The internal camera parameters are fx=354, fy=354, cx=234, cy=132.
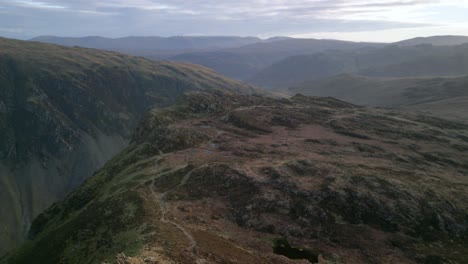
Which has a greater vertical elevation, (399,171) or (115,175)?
(399,171)

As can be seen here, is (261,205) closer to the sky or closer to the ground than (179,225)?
closer to the ground

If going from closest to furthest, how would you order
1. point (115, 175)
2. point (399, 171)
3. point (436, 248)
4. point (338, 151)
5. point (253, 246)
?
point (253, 246) < point (436, 248) < point (399, 171) < point (115, 175) < point (338, 151)

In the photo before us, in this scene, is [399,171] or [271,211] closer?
[271,211]

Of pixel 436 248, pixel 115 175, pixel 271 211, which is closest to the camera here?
pixel 436 248

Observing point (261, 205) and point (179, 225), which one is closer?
point (179, 225)

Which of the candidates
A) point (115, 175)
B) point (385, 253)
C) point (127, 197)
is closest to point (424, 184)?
point (385, 253)

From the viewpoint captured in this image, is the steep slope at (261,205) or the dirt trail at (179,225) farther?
the steep slope at (261,205)

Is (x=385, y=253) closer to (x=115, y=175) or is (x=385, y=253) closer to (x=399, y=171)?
(x=399, y=171)

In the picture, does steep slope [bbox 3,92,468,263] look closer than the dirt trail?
No
